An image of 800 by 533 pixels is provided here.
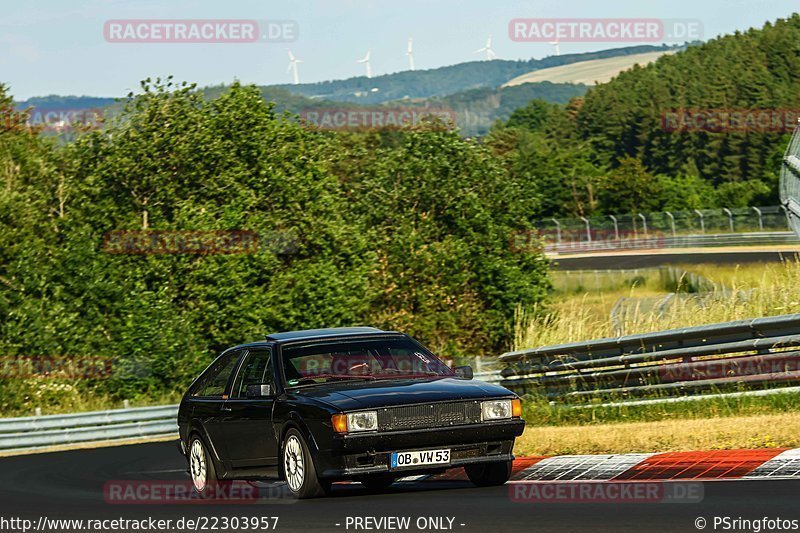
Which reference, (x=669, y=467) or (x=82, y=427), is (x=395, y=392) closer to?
(x=669, y=467)

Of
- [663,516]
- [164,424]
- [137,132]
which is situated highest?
[137,132]

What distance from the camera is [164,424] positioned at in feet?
95.0

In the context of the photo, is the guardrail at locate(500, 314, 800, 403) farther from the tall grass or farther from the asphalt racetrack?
the asphalt racetrack

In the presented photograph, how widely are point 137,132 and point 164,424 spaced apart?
1876 centimetres

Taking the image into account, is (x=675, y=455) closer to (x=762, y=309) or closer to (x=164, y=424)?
(x=762, y=309)

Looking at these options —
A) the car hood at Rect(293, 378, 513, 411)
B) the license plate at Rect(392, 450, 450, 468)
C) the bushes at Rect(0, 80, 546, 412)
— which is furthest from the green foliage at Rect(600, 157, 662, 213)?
the license plate at Rect(392, 450, 450, 468)

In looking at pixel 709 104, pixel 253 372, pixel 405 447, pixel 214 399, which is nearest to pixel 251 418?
pixel 253 372

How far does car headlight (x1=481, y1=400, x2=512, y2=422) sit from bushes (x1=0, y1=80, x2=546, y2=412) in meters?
27.3

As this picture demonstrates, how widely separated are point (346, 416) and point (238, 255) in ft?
110

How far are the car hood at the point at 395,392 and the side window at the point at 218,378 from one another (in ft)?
5.18

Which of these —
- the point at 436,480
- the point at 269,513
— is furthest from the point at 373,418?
the point at 436,480

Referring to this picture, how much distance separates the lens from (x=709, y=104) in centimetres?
13700

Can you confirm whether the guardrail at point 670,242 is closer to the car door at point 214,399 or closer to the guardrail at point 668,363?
the guardrail at point 668,363

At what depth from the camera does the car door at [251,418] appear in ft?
34.6
